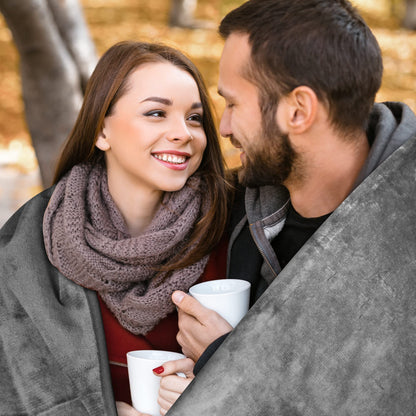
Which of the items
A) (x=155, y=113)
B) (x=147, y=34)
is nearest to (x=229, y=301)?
(x=155, y=113)

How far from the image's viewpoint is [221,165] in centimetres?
254

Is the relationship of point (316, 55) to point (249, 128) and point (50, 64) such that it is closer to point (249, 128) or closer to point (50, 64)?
point (249, 128)

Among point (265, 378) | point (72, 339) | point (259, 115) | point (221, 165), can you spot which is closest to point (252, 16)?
point (259, 115)

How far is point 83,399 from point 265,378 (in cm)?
78

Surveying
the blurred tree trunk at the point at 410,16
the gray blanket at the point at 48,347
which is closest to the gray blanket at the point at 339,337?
the gray blanket at the point at 48,347

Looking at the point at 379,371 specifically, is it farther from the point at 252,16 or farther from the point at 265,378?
the point at 252,16

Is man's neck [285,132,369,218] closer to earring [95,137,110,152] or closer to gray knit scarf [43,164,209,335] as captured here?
gray knit scarf [43,164,209,335]

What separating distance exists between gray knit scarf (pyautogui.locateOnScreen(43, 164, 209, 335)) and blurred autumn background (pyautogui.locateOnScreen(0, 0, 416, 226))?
370 centimetres

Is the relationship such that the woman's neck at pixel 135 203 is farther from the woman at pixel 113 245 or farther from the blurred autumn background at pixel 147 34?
the blurred autumn background at pixel 147 34

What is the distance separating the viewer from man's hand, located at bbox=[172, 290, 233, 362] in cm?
193

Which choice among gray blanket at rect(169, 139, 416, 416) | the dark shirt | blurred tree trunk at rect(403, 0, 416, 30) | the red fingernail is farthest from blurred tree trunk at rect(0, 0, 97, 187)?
blurred tree trunk at rect(403, 0, 416, 30)

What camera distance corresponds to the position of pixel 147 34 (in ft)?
35.6

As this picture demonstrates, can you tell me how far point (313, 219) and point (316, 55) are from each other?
1.92 ft

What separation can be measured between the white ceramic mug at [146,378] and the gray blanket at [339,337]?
0.23 metres
